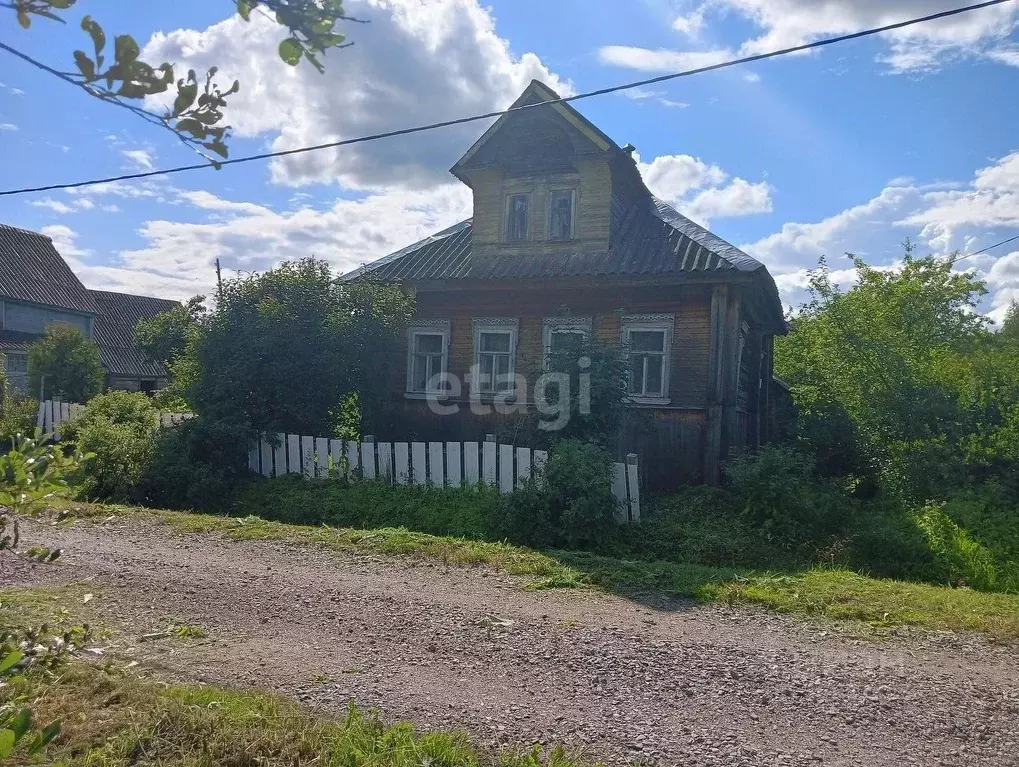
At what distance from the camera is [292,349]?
12188mm

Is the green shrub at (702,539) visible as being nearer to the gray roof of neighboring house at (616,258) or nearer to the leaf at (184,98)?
the gray roof of neighboring house at (616,258)

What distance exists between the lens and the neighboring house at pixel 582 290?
13.2 m

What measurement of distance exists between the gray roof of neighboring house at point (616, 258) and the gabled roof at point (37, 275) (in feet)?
85.8

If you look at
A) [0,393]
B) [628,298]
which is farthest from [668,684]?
[0,393]

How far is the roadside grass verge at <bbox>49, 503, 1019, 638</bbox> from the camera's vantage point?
20.2 feet

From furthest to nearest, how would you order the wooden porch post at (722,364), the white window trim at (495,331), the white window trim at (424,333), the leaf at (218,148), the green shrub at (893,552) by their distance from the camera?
the white window trim at (424,333) → the white window trim at (495,331) → the wooden porch post at (722,364) → the green shrub at (893,552) → the leaf at (218,148)

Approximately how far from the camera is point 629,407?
10.8 metres

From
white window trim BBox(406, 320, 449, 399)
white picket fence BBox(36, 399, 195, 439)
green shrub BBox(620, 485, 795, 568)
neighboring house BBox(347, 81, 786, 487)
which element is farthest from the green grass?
white picket fence BBox(36, 399, 195, 439)

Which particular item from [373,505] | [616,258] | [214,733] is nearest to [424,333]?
[616,258]

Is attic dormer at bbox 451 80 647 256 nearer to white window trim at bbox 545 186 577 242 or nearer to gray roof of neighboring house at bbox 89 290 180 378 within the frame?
white window trim at bbox 545 186 577 242

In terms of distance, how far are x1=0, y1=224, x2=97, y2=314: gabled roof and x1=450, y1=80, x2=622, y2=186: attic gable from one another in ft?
90.9

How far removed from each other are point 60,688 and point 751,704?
→ 149 inches

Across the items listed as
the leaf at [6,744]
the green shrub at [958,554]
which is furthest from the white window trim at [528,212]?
the leaf at [6,744]

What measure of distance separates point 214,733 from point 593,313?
11.6 meters
